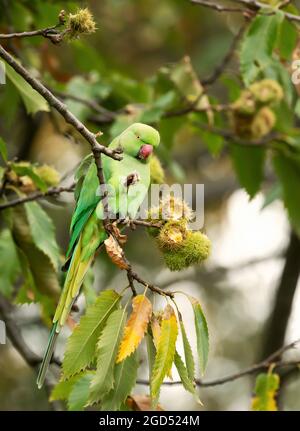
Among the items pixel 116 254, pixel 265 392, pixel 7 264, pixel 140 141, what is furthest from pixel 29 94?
pixel 265 392

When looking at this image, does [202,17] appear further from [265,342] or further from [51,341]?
[51,341]

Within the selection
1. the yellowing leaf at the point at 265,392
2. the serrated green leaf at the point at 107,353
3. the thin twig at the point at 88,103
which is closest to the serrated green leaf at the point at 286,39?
the thin twig at the point at 88,103

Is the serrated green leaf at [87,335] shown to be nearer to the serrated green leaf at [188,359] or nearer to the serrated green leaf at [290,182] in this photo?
the serrated green leaf at [188,359]

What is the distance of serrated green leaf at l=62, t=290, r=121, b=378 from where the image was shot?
2.73 m

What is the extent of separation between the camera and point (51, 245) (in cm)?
347

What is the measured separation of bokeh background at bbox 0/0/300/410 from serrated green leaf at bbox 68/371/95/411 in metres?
2.73

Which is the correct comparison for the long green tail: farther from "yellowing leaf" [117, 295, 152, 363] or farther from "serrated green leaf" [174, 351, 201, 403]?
"serrated green leaf" [174, 351, 201, 403]

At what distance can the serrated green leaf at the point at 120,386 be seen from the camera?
2.81 m

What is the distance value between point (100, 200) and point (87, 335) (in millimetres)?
630

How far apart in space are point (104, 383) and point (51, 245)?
3.05 ft

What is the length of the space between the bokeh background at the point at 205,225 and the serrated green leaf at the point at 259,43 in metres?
2.58

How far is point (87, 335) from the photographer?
2.74m

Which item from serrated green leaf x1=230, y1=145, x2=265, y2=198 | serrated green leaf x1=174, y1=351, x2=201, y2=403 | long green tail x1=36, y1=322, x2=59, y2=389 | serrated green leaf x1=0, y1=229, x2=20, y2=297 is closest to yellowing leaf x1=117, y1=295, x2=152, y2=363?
serrated green leaf x1=174, y1=351, x2=201, y2=403

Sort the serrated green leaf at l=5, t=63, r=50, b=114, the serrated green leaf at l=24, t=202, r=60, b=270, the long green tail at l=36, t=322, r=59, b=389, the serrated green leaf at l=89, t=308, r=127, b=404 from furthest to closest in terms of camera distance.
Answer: the serrated green leaf at l=24, t=202, r=60, b=270, the serrated green leaf at l=5, t=63, r=50, b=114, the long green tail at l=36, t=322, r=59, b=389, the serrated green leaf at l=89, t=308, r=127, b=404
